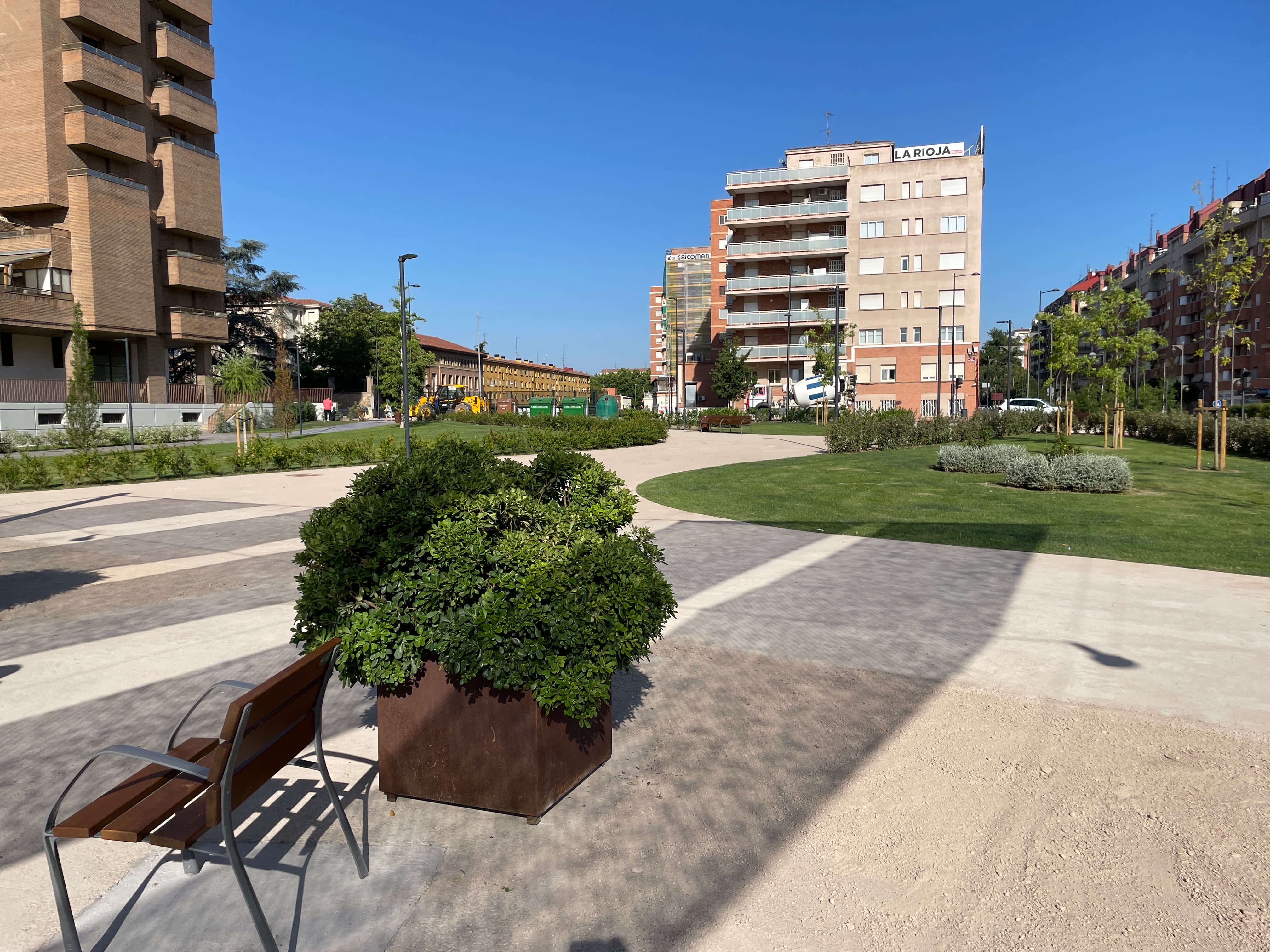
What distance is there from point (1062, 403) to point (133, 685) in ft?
120

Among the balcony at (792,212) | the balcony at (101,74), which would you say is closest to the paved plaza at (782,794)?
the balcony at (101,74)

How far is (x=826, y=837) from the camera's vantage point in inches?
128

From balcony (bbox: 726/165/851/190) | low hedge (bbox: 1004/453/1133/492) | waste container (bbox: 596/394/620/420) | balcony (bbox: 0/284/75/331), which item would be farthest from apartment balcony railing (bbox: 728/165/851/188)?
low hedge (bbox: 1004/453/1133/492)

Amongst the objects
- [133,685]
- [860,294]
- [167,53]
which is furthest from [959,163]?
[133,685]

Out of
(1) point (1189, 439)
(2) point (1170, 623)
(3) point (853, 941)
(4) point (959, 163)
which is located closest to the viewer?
Result: (3) point (853, 941)

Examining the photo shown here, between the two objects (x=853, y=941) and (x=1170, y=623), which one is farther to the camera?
(x=1170, y=623)

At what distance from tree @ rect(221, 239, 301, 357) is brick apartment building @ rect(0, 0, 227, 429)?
2285cm

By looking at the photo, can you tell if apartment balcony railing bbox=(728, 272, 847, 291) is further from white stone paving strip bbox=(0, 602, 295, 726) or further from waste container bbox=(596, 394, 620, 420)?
white stone paving strip bbox=(0, 602, 295, 726)

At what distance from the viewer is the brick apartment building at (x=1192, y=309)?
63.6 meters

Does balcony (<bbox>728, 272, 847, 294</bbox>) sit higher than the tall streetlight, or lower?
higher

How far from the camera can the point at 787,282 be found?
210 ft

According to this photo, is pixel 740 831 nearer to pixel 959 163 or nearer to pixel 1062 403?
pixel 1062 403

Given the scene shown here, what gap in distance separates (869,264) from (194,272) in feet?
153

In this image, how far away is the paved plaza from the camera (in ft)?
9.00
